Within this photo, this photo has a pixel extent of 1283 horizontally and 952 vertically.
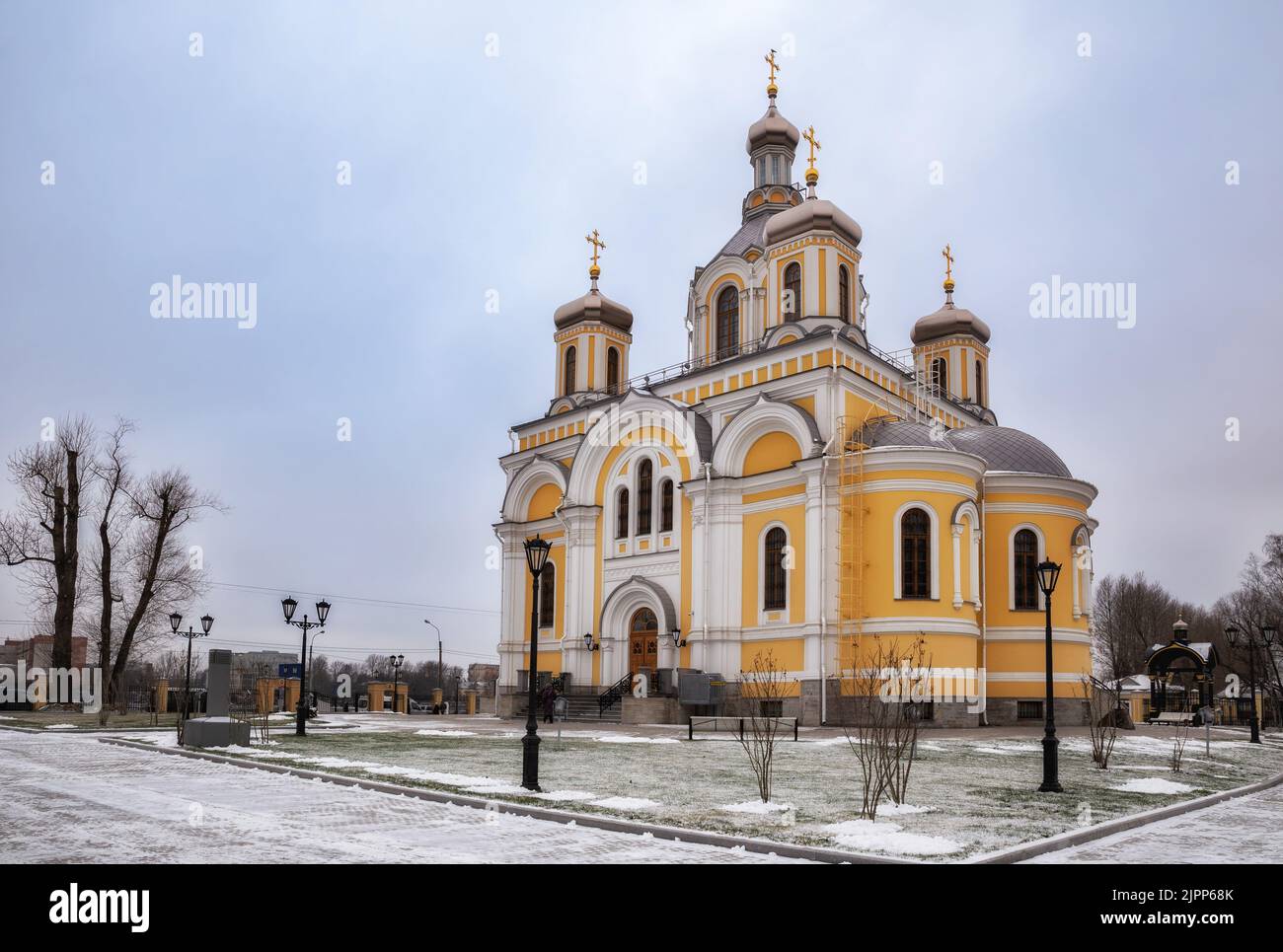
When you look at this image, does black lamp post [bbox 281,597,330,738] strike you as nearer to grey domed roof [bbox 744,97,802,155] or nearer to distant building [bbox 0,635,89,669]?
distant building [bbox 0,635,89,669]

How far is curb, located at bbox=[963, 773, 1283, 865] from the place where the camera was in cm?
802

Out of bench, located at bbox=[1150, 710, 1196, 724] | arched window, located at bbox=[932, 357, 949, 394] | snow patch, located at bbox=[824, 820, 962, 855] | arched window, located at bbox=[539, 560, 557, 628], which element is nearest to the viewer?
snow patch, located at bbox=[824, 820, 962, 855]

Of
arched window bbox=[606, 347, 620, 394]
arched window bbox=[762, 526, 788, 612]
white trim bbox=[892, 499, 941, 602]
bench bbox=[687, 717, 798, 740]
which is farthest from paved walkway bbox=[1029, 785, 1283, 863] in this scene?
arched window bbox=[606, 347, 620, 394]

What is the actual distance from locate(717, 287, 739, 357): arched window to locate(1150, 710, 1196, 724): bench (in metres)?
19.3

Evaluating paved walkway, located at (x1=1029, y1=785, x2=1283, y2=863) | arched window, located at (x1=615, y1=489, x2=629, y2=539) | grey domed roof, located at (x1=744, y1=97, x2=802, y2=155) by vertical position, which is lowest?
paved walkway, located at (x1=1029, y1=785, x2=1283, y2=863)

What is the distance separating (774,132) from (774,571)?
17757mm

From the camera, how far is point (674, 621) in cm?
3152

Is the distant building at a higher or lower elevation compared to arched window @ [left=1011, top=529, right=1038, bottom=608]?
lower

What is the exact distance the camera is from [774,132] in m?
38.9

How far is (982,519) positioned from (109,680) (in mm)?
26870

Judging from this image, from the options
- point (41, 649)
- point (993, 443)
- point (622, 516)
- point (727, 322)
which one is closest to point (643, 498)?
point (622, 516)

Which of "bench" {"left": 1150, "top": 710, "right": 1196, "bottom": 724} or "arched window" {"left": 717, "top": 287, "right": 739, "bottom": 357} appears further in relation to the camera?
"arched window" {"left": 717, "top": 287, "right": 739, "bottom": 357}

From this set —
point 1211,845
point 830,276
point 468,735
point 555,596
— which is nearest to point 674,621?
point 555,596
